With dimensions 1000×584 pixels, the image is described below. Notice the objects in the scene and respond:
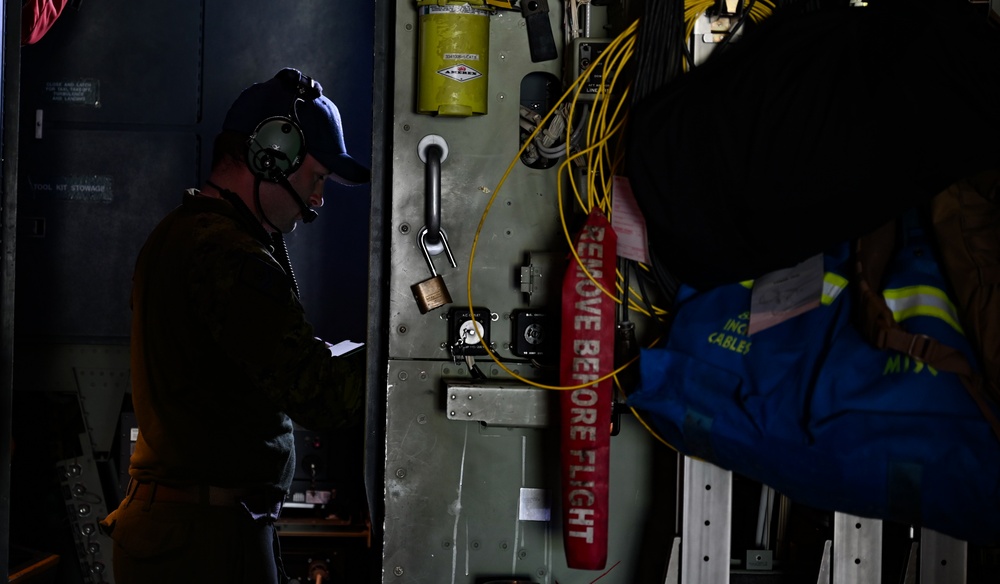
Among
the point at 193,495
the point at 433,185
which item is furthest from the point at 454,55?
the point at 193,495

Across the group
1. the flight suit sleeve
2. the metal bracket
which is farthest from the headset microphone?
the metal bracket

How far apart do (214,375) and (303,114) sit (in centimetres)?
87

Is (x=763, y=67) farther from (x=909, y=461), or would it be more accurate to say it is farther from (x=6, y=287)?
(x=6, y=287)

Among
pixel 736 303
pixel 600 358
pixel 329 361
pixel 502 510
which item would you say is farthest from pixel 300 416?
pixel 736 303

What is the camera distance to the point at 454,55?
2.41m

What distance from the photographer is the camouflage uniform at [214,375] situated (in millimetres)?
2406

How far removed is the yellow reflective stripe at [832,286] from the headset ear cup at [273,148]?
1.57 metres

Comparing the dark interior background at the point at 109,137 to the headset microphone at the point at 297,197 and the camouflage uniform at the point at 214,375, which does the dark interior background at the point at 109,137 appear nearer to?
the headset microphone at the point at 297,197

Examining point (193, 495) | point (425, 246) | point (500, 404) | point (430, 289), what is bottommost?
point (193, 495)

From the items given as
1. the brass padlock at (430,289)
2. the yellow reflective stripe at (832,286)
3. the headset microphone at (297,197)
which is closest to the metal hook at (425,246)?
the brass padlock at (430,289)

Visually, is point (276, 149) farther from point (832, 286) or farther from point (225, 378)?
point (832, 286)

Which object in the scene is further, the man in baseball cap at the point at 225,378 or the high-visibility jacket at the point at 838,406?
the man in baseball cap at the point at 225,378

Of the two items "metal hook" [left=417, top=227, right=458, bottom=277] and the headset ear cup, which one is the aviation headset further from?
"metal hook" [left=417, top=227, right=458, bottom=277]

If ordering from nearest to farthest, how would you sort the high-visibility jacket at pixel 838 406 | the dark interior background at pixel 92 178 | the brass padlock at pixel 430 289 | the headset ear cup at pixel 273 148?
the high-visibility jacket at pixel 838 406 < the brass padlock at pixel 430 289 < the headset ear cup at pixel 273 148 < the dark interior background at pixel 92 178
